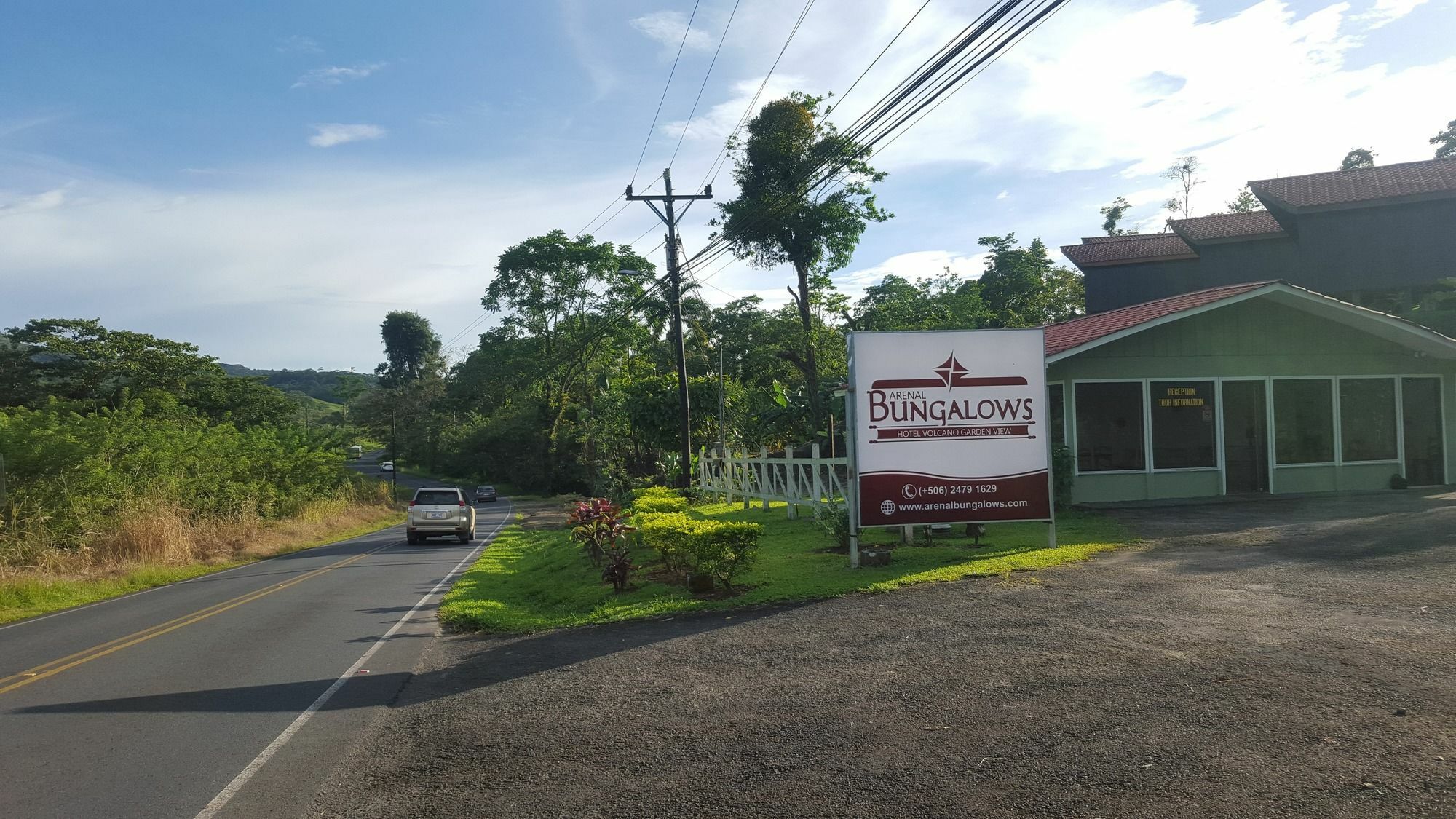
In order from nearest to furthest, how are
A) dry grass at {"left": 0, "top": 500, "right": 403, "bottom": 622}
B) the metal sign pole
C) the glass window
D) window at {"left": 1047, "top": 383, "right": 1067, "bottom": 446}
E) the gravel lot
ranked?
the gravel lot
the metal sign pole
dry grass at {"left": 0, "top": 500, "right": 403, "bottom": 622}
window at {"left": 1047, "top": 383, "right": 1067, "bottom": 446}
the glass window

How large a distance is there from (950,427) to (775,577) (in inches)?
122

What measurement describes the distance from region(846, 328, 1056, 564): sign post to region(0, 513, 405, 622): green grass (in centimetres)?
1273

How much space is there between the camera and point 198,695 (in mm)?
8062

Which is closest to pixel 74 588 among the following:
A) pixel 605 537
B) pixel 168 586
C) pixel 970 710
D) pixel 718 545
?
pixel 168 586

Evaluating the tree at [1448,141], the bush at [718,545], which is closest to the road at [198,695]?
the bush at [718,545]

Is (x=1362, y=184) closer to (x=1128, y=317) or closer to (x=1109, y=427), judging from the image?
(x=1128, y=317)

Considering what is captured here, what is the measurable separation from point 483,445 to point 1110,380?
59258 millimetres

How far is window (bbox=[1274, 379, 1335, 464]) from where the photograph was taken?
19797mm

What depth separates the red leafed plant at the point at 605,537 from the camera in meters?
12.7

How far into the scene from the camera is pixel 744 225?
21.4 m

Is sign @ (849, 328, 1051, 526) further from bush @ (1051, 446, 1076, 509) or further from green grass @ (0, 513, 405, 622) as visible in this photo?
green grass @ (0, 513, 405, 622)

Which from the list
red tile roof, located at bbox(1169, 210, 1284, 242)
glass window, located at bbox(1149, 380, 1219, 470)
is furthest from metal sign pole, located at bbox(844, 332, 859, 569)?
red tile roof, located at bbox(1169, 210, 1284, 242)

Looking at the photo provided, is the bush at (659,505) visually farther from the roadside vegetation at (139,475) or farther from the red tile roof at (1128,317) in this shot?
the roadside vegetation at (139,475)

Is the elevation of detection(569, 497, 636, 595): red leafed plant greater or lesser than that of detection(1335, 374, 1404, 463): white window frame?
lesser
